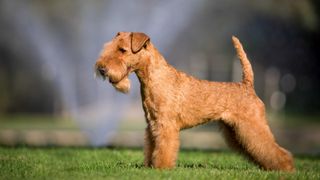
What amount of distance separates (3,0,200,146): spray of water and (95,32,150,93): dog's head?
12.9m

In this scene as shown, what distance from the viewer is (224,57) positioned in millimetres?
37812

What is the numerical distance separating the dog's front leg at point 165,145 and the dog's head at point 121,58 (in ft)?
2.03

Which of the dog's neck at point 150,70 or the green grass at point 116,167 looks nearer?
the green grass at point 116,167

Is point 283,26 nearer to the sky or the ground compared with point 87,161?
nearer to the sky

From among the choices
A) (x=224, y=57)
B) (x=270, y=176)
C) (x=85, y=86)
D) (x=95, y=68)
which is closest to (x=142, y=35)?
(x=95, y=68)

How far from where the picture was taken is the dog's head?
711 cm

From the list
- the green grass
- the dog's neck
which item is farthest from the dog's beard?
the green grass

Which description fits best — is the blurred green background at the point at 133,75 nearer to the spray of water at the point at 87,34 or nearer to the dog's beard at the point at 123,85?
the spray of water at the point at 87,34

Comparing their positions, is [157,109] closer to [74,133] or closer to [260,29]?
[74,133]

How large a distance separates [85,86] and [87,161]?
23.4 m

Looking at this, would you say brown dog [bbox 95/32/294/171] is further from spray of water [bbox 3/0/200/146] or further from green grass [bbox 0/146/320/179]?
spray of water [bbox 3/0/200/146]

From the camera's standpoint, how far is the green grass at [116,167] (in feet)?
23.4

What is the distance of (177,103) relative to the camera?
24.6 ft

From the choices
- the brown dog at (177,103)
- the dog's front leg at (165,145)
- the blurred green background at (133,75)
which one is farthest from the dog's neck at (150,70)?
the blurred green background at (133,75)
